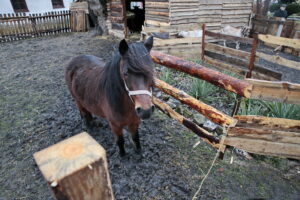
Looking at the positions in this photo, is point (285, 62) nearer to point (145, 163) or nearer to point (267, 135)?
point (267, 135)

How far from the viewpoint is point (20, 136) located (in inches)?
138

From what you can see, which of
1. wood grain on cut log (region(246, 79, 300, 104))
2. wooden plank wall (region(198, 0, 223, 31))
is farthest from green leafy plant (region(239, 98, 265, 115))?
wooden plank wall (region(198, 0, 223, 31))

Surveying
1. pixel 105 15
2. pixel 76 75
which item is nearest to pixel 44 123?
pixel 76 75

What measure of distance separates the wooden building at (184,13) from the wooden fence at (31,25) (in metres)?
3.42

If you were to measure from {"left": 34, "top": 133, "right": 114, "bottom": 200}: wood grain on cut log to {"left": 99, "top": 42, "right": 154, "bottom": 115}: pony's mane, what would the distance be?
110cm

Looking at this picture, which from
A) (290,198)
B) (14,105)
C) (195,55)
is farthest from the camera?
(195,55)

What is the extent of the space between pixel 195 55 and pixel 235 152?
6.06 meters

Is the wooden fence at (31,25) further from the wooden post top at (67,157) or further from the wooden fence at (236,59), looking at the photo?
the wooden post top at (67,157)

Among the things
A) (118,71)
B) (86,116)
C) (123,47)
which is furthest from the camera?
(86,116)

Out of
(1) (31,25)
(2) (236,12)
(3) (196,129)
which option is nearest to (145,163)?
(3) (196,129)

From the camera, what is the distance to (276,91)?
1.97m

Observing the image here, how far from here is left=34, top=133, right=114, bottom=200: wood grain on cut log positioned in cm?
68

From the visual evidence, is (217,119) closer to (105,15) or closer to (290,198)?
(290,198)

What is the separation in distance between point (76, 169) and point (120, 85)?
1537mm
